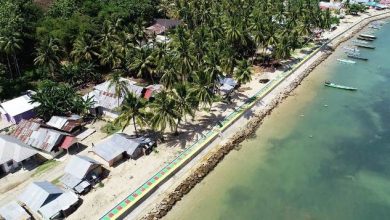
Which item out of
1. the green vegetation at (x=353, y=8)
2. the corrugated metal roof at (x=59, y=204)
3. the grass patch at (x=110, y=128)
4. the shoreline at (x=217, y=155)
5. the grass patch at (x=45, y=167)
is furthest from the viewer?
the green vegetation at (x=353, y=8)

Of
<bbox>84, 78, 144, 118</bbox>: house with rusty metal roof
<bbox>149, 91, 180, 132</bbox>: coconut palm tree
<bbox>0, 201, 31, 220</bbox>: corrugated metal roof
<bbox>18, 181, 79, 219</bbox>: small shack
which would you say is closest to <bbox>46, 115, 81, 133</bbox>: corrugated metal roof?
<bbox>84, 78, 144, 118</bbox>: house with rusty metal roof

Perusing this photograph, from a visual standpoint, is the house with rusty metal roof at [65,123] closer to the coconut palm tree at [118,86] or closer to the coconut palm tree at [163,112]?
the coconut palm tree at [118,86]

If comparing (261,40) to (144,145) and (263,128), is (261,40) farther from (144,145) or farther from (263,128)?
(144,145)

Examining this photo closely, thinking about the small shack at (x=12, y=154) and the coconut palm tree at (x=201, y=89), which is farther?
the coconut palm tree at (x=201, y=89)

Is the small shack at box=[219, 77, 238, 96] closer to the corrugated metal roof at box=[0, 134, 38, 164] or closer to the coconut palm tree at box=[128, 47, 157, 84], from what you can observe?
the coconut palm tree at box=[128, 47, 157, 84]

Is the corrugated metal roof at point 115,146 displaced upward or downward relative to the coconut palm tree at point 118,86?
downward

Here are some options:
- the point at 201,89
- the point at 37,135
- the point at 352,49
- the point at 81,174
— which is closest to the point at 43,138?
the point at 37,135

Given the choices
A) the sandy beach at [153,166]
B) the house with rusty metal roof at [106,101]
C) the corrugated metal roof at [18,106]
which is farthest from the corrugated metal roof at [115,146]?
the corrugated metal roof at [18,106]
